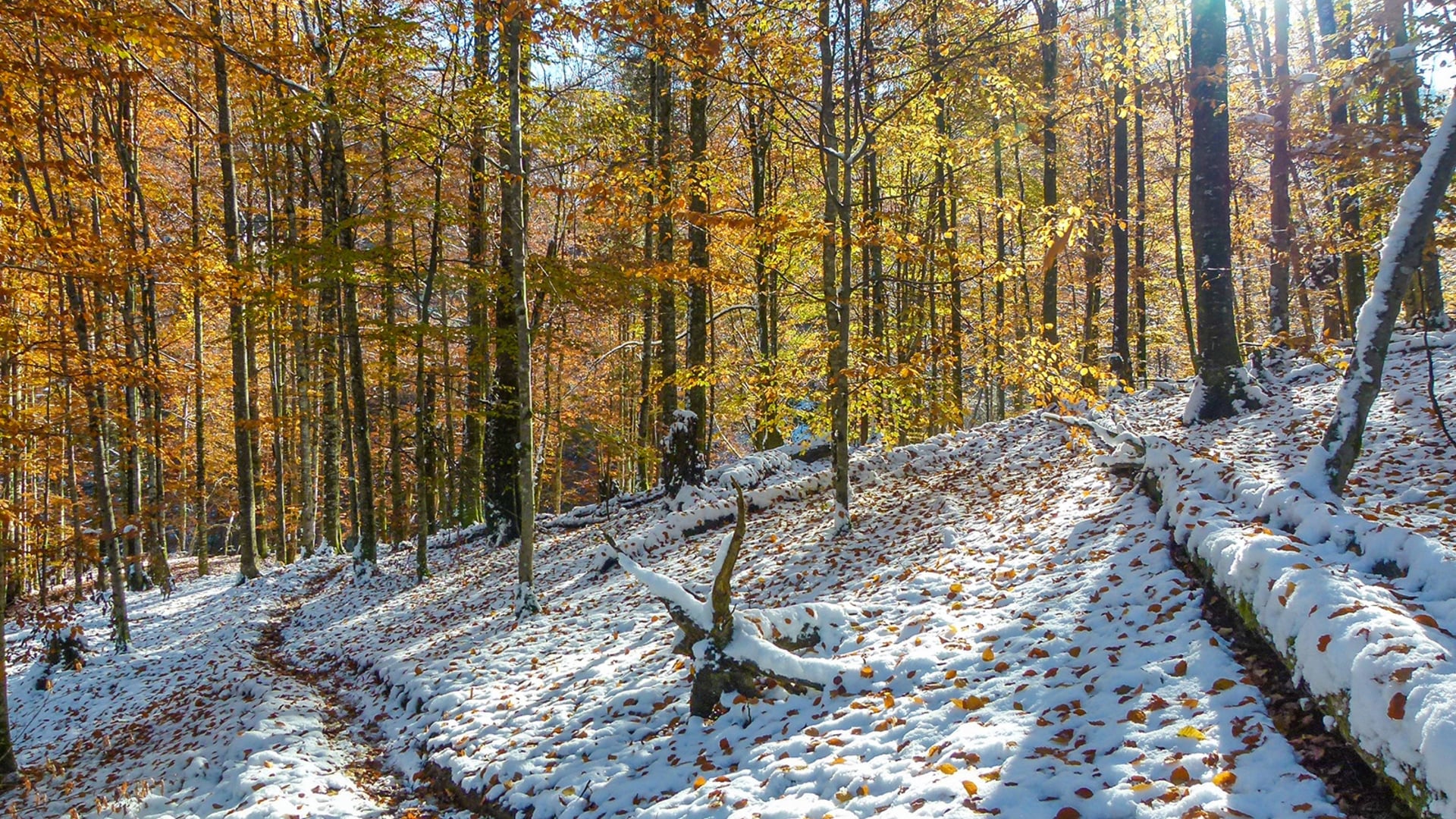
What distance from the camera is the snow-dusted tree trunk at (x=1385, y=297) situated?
5.30 m

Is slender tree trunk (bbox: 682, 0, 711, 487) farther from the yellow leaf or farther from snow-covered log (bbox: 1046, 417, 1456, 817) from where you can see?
the yellow leaf

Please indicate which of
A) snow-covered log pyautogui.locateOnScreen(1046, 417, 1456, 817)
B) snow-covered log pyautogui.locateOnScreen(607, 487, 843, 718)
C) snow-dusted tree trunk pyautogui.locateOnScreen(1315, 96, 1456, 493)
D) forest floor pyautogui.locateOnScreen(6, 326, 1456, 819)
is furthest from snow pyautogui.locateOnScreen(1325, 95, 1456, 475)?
snow-covered log pyautogui.locateOnScreen(607, 487, 843, 718)

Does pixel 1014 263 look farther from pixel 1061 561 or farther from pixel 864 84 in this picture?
pixel 1061 561

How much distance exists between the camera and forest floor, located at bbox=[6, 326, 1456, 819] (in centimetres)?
402

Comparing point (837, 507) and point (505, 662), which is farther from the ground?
point (837, 507)

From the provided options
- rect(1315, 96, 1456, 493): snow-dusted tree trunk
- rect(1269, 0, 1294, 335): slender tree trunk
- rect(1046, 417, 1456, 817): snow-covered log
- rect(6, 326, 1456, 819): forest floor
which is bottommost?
rect(6, 326, 1456, 819): forest floor

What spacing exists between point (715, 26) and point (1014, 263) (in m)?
4.96

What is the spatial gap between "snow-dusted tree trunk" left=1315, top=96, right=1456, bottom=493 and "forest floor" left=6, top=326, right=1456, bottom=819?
2.33 ft

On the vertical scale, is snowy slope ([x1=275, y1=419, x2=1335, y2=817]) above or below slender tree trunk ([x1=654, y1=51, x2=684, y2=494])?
below

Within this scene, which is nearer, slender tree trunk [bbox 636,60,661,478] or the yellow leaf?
the yellow leaf

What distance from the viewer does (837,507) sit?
1002cm

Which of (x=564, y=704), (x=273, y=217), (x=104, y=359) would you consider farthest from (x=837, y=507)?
(x=273, y=217)

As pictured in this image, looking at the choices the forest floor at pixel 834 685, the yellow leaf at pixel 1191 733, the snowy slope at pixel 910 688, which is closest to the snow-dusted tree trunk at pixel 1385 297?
the forest floor at pixel 834 685

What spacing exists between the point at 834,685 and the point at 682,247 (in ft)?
38.9
